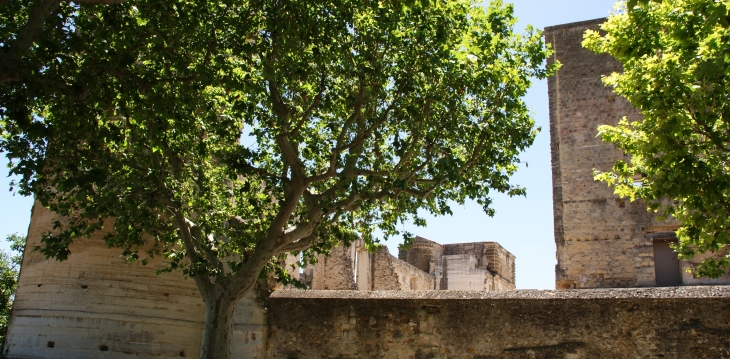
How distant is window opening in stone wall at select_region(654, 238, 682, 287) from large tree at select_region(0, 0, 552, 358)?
789 centimetres

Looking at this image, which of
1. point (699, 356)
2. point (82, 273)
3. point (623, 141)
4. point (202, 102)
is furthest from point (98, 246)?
point (699, 356)

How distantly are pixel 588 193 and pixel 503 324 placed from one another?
7899 mm

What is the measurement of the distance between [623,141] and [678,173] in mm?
1561

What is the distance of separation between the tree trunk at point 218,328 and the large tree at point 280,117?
0.07 feet

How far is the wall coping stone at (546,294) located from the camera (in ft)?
31.1

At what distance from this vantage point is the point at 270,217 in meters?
11.1

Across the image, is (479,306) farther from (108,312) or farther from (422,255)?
(422,255)

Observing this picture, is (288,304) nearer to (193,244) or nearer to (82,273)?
(193,244)

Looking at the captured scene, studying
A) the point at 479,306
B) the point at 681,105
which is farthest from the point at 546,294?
the point at 681,105

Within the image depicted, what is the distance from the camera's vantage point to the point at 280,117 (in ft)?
Answer: 32.3

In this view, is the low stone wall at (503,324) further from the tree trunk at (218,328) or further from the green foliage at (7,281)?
the green foliage at (7,281)

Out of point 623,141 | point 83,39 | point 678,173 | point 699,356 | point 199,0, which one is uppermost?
point 199,0

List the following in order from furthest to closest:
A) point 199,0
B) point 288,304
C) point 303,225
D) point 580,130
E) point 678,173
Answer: point 580,130, point 288,304, point 303,225, point 199,0, point 678,173

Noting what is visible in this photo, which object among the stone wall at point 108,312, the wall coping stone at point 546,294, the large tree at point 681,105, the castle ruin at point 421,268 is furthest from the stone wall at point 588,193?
the stone wall at point 108,312
